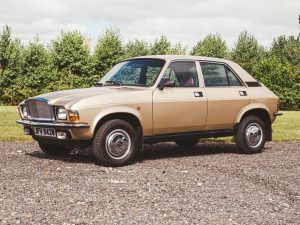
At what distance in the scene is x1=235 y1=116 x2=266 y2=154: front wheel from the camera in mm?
9844

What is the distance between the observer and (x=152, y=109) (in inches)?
337

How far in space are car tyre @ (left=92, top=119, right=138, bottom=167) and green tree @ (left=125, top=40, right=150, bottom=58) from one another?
2598cm

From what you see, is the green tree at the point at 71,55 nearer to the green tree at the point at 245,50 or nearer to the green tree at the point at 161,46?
the green tree at the point at 161,46

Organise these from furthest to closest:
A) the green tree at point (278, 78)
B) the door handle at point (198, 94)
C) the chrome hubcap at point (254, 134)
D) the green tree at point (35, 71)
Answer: the green tree at point (278, 78) → the green tree at point (35, 71) → the chrome hubcap at point (254, 134) → the door handle at point (198, 94)

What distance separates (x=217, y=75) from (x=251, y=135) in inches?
54.7

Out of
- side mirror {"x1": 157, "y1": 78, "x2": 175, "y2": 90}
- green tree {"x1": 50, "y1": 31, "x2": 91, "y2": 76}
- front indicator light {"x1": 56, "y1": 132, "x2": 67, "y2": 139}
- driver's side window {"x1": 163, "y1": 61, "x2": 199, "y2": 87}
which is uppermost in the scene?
green tree {"x1": 50, "y1": 31, "x2": 91, "y2": 76}

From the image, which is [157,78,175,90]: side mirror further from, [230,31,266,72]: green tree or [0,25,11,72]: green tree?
[230,31,266,72]: green tree

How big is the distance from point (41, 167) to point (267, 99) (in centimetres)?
474

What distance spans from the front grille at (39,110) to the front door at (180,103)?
5.77ft

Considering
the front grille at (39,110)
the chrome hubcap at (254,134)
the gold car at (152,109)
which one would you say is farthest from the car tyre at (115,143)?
the chrome hubcap at (254,134)

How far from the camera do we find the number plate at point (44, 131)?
8.16 m

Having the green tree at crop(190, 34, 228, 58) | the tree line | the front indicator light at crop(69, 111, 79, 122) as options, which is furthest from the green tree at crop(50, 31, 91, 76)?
the front indicator light at crop(69, 111, 79, 122)

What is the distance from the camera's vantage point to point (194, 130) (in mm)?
9242

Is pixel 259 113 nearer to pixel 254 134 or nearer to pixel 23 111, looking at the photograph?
pixel 254 134
